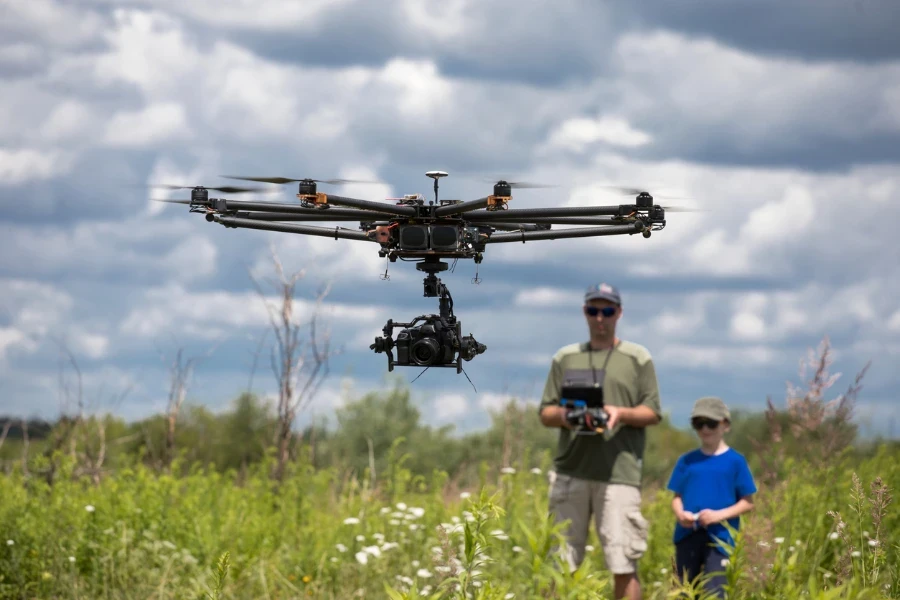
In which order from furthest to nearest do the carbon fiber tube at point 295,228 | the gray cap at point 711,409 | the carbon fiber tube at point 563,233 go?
the gray cap at point 711,409 < the carbon fiber tube at point 295,228 < the carbon fiber tube at point 563,233

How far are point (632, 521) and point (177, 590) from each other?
319 cm

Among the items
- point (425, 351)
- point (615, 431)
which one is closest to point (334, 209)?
point (425, 351)

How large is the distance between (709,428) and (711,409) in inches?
5.3

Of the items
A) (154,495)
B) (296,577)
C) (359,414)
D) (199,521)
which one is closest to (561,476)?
(296,577)

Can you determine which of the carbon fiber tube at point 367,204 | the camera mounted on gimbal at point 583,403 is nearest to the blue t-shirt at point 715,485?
the camera mounted on gimbal at point 583,403

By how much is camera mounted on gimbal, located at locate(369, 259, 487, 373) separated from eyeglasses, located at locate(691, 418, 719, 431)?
3165 millimetres

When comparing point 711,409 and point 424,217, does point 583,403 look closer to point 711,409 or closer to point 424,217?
point 711,409

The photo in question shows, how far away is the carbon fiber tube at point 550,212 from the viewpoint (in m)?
3.73

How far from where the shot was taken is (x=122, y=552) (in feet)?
25.0

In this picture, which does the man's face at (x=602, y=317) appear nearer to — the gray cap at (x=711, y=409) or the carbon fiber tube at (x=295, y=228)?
the gray cap at (x=711, y=409)

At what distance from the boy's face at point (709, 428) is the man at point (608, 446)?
271mm

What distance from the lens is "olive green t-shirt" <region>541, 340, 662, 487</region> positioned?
6.88 m

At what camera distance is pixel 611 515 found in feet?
22.4

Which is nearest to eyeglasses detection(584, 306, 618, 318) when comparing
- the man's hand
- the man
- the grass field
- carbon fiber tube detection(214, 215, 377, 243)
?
the man
